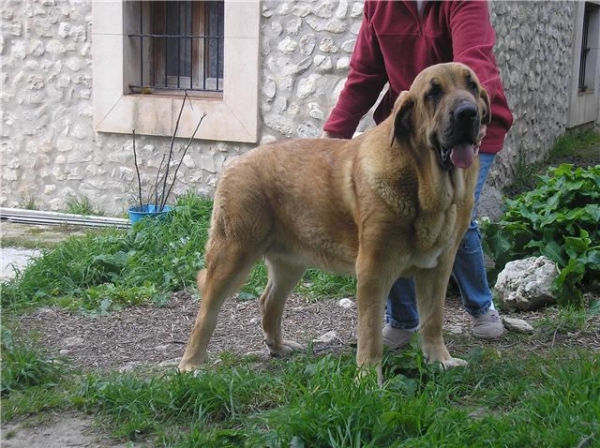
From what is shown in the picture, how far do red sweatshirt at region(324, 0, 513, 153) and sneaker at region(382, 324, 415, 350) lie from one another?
116 cm

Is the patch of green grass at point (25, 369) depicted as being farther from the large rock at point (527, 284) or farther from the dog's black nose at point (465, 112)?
the large rock at point (527, 284)

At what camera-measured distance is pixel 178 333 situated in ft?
18.4

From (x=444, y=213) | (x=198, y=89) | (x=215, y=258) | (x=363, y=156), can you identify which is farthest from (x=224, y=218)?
(x=198, y=89)

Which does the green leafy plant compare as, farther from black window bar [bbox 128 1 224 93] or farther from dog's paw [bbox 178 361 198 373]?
black window bar [bbox 128 1 224 93]

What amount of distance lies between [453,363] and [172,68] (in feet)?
20.5

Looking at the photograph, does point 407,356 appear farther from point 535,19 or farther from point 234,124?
point 535,19

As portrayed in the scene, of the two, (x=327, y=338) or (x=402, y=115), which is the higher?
(x=402, y=115)

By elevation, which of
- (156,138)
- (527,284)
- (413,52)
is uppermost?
(413,52)

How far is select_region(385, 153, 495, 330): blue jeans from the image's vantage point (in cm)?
477

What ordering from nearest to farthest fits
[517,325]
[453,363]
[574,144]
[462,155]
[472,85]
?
[462,155] → [472,85] → [453,363] → [517,325] → [574,144]

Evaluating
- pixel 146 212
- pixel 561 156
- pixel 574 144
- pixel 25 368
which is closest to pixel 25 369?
pixel 25 368

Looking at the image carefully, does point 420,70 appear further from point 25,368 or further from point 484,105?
point 25,368

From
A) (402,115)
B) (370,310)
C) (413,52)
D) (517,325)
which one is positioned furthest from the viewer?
(517,325)

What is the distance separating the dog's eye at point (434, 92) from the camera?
369cm
